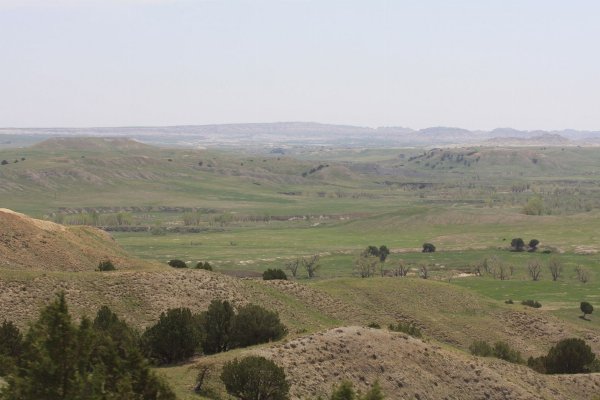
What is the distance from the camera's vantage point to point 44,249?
75.4 metres

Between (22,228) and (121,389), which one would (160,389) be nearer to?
(121,389)

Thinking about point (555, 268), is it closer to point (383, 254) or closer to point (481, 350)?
point (383, 254)

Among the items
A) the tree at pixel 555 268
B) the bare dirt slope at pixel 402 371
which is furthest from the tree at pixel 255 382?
the tree at pixel 555 268

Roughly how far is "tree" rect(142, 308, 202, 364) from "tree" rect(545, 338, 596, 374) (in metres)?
31.4

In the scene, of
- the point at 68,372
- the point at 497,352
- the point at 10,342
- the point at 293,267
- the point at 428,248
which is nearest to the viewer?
the point at 68,372

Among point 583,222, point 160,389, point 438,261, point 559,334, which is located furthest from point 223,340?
point 583,222

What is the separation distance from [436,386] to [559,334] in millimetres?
34366

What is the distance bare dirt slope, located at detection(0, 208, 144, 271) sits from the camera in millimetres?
72250

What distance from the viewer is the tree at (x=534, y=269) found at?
13100cm

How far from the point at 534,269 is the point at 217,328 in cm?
9495

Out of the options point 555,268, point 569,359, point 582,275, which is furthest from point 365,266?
point 569,359

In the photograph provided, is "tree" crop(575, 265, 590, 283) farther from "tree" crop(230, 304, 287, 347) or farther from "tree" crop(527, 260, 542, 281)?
"tree" crop(230, 304, 287, 347)

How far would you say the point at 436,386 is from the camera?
47.7 m

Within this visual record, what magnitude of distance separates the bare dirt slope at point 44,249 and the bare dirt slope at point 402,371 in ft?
114
